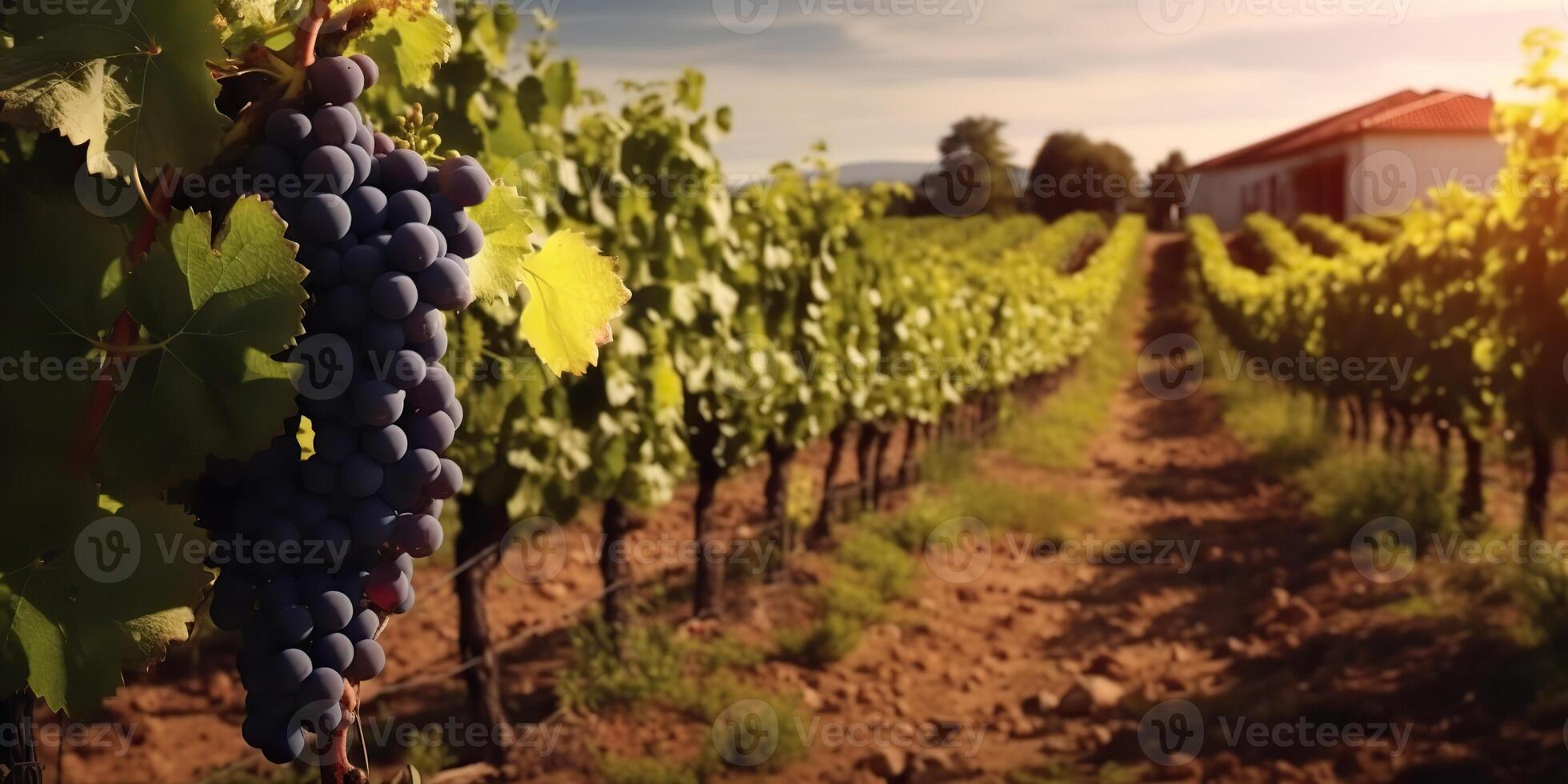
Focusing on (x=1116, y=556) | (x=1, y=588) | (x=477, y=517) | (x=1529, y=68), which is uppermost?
(x=1529, y=68)

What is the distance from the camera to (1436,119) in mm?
53812

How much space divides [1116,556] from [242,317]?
396 inches

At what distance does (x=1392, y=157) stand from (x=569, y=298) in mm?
58222

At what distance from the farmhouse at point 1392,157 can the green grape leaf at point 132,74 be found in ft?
170

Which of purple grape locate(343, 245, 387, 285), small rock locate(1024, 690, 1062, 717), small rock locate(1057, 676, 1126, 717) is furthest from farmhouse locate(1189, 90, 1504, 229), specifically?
purple grape locate(343, 245, 387, 285)

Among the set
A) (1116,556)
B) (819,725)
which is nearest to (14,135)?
(819,725)

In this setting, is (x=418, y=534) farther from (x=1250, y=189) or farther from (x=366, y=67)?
(x=1250, y=189)

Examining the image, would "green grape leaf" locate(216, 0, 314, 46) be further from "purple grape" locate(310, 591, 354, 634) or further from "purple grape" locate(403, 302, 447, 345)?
"purple grape" locate(310, 591, 354, 634)

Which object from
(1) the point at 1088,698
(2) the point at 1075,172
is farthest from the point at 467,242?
(2) the point at 1075,172

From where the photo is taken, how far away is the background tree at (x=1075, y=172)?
7639 cm

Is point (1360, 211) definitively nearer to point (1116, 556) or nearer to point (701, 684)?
point (1116, 556)

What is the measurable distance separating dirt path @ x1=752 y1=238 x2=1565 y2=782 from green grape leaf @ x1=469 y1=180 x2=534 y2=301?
16.2 ft

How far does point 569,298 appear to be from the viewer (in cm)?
148

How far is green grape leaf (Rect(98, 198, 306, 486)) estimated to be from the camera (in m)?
1.18
